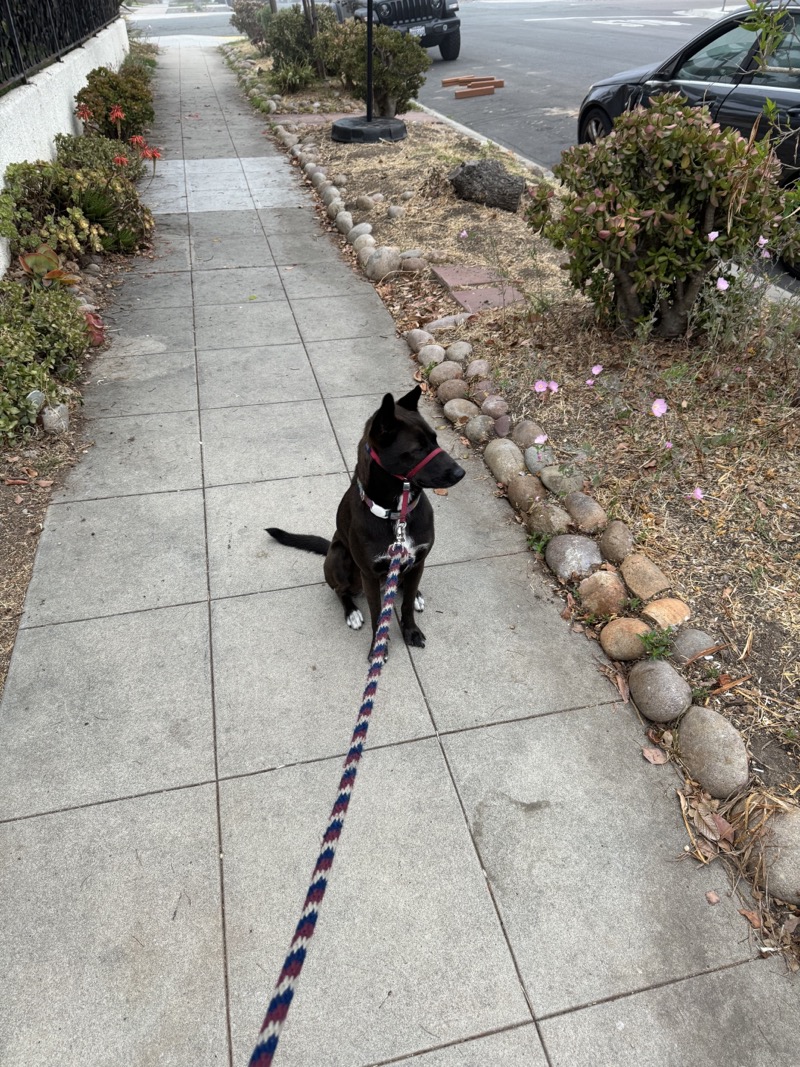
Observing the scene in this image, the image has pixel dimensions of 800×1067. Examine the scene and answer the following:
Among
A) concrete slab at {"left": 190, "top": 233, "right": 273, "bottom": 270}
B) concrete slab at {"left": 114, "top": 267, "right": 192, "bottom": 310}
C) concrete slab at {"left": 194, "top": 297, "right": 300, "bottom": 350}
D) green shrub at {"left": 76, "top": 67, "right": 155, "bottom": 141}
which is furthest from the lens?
green shrub at {"left": 76, "top": 67, "right": 155, "bottom": 141}

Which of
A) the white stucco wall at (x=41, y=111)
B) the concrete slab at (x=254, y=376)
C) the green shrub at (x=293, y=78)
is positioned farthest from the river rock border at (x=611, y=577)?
the green shrub at (x=293, y=78)

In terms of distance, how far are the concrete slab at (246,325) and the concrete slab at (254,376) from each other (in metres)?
0.15

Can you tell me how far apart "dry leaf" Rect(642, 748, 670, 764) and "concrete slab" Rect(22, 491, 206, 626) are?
2.27m

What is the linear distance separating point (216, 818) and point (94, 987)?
2.07 feet

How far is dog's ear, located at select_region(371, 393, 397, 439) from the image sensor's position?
2487mm

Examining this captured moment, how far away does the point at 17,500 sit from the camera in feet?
13.8

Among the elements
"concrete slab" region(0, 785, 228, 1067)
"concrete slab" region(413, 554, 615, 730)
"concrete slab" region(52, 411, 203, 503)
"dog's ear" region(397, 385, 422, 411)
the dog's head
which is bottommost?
"concrete slab" region(0, 785, 228, 1067)

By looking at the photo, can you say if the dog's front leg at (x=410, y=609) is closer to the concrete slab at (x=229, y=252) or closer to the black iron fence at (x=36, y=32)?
the concrete slab at (x=229, y=252)

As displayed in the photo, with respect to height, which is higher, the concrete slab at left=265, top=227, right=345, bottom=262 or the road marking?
the road marking

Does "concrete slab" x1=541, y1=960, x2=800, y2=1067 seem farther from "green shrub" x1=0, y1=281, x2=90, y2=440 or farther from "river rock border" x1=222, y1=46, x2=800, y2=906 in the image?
"green shrub" x1=0, y1=281, x2=90, y2=440

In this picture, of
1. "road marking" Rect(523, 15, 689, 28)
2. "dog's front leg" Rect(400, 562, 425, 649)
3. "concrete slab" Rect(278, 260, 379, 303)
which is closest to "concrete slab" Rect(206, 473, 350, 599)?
"dog's front leg" Rect(400, 562, 425, 649)

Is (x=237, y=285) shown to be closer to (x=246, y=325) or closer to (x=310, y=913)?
(x=246, y=325)

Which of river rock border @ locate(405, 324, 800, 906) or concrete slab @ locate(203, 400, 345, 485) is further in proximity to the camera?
concrete slab @ locate(203, 400, 345, 485)

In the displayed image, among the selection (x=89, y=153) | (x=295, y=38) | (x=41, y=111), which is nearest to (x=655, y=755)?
(x=89, y=153)
